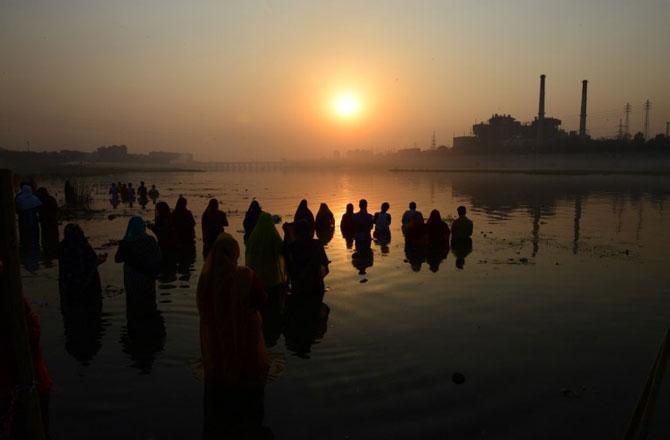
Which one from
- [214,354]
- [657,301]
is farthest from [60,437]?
[657,301]

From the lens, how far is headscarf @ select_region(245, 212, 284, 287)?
354 inches

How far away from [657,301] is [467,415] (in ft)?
21.9

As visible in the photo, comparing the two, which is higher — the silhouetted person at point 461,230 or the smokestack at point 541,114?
the smokestack at point 541,114

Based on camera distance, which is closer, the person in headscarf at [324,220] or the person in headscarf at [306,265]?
the person in headscarf at [306,265]

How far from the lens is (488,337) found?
25.3ft

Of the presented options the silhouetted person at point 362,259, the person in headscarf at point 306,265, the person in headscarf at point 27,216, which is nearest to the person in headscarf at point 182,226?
the person in headscarf at point 27,216

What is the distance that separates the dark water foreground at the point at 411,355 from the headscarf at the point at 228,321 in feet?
1.91

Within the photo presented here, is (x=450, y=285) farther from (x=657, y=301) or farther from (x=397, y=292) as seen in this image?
(x=657, y=301)

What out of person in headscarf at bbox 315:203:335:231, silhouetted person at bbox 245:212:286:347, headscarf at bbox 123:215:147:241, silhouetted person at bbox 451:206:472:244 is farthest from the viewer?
person in headscarf at bbox 315:203:335:231

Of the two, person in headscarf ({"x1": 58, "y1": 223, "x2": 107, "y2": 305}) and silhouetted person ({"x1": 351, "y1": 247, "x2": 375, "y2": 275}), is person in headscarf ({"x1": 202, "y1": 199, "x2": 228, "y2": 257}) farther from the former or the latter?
person in headscarf ({"x1": 58, "y1": 223, "x2": 107, "y2": 305})

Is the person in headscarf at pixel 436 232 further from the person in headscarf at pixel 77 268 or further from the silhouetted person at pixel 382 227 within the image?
the person in headscarf at pixel 77 268

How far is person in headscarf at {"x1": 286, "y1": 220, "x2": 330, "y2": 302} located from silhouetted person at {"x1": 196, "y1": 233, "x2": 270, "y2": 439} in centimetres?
345

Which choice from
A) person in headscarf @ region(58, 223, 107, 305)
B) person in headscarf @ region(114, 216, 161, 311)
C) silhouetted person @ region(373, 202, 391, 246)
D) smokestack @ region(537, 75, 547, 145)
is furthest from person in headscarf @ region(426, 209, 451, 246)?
smokestack @ region(537, 75, 547, 145)

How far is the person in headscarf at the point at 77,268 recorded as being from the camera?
27.0ft
